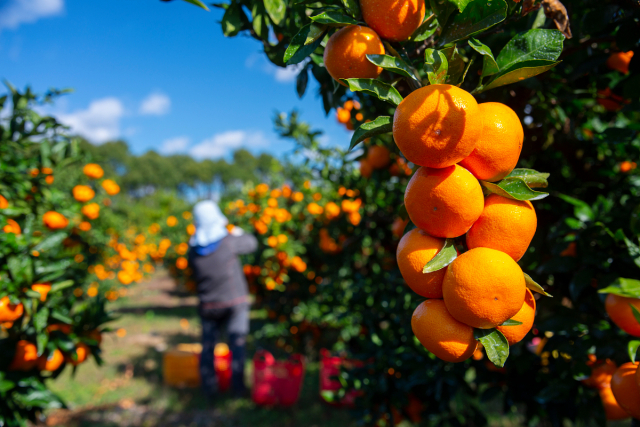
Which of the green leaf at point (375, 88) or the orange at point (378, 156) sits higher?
the green leaf at point (375, 88)

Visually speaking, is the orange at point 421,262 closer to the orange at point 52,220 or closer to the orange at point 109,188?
the orange at point 52,220

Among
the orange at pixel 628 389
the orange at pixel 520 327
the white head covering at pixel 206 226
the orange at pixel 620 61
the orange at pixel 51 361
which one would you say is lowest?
the white head covering at pixel 206 226

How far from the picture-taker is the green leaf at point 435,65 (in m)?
0.54

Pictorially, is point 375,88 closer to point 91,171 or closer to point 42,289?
point 42,289

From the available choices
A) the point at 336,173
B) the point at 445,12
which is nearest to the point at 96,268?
the point at 336,173

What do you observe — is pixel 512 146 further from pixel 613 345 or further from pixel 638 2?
pixel 613 345

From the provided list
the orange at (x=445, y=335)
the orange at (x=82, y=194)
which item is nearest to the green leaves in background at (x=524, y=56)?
the orange at (x=445, y=335)

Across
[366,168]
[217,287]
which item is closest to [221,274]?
[217,287]

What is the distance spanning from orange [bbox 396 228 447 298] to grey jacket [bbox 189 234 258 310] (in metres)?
2.81

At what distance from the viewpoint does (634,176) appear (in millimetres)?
1327

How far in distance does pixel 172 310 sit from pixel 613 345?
269 inches

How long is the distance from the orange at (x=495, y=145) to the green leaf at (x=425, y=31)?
0.19 m

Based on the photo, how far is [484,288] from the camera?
19.5 inches

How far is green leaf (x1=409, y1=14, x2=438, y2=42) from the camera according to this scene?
65cm
